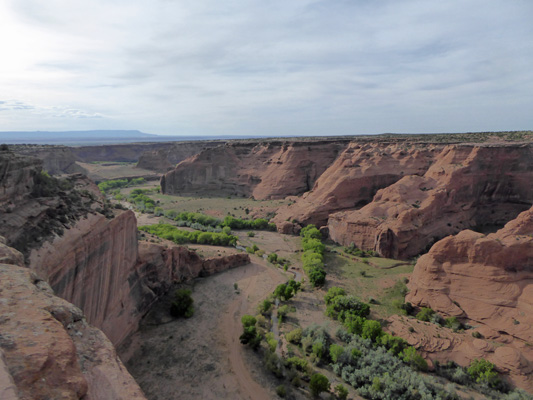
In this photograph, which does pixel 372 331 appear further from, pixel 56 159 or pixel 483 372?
pixel 56 159

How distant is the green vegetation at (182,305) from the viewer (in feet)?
88.5

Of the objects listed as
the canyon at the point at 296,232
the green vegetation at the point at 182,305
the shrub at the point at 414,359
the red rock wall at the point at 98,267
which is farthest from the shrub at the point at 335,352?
the red rock wall at the point at 98,267

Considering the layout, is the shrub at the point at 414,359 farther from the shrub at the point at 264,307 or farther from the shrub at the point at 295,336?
the shrub at the point at 264,307

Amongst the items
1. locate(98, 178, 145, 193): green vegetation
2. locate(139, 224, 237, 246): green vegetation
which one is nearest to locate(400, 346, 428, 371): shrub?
locate(139, 224, 237, 246): green vegetation

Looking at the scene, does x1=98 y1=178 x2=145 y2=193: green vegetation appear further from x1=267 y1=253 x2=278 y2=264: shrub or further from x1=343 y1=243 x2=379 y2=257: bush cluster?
x1=343 y1=243 x2=379 y2=257: bush cluster

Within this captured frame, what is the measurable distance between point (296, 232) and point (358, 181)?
13537mm

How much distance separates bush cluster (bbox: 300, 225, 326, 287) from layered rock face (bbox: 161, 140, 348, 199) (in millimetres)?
21609

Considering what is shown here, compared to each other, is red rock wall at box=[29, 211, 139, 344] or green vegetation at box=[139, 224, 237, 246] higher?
red rock wall at box=[29, 211, 139, 344]

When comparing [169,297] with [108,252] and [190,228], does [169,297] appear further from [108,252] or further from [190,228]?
[190,228]

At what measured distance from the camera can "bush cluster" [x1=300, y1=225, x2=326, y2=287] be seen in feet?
110

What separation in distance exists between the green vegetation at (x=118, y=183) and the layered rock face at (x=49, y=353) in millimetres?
89805

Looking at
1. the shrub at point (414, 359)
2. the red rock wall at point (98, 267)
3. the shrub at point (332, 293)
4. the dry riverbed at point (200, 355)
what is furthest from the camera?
the shrub at point (332, 293)

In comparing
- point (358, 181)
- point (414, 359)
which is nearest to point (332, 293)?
point (414, 359)

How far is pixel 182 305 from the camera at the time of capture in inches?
1070
